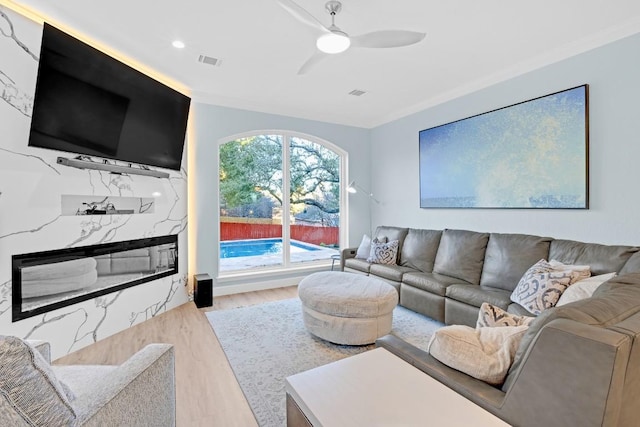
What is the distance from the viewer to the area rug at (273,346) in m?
2.09

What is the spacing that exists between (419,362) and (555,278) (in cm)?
178

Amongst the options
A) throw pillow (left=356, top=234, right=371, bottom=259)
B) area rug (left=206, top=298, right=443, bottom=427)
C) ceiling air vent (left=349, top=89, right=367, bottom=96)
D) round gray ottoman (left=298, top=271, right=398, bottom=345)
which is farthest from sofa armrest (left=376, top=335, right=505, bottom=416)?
ceiling air vent (left=349, top=89, right=367, bottom=96)

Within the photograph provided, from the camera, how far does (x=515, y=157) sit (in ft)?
11.1

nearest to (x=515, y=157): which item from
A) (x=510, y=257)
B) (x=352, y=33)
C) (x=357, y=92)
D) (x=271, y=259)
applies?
(x=510, y=257)

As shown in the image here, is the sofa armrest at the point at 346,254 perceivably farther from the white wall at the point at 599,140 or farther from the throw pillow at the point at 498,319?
the throw pillow at the point at 498,319

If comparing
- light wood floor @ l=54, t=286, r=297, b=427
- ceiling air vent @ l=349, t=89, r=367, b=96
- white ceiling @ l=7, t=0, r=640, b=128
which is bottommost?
light wood floor @ l=54, t=286, r=297, b=427

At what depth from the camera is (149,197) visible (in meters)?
3.51

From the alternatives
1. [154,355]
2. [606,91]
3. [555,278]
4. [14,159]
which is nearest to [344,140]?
[606,91]

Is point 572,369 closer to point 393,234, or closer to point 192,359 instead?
point 192,359

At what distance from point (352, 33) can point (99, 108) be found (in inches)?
91.7

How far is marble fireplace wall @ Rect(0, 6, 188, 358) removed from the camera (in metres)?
2.29

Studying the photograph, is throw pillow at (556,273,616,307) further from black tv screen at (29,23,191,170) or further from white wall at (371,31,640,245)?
black tv screen at (29,23,191,170)

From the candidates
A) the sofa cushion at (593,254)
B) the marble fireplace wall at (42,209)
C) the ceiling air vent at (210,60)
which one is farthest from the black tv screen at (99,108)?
the sofa cushion at (593,254)

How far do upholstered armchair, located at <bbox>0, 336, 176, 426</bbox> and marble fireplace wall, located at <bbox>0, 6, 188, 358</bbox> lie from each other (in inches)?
49.4
